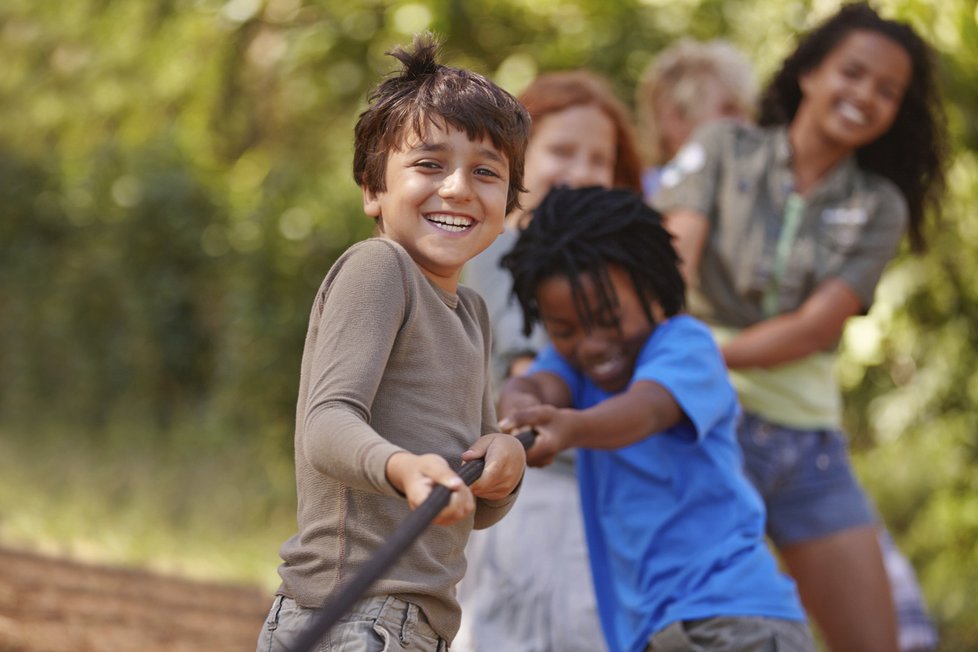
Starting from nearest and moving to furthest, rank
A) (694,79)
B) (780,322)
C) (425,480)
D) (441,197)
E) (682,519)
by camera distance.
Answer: (425,480) < (441,197) < (682,519) < (780,322) < (694,79)

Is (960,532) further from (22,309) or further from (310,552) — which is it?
(22,309)

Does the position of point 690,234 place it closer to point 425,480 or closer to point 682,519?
point 682,519

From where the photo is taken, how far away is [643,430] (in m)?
2.45

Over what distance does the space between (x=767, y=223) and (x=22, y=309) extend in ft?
21.1

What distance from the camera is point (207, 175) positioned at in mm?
8086

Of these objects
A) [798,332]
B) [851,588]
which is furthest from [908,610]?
[798,332]

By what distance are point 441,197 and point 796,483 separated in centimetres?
174

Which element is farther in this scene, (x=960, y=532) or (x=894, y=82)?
(x=960, y=532)

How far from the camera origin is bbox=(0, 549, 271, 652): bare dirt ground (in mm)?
4695

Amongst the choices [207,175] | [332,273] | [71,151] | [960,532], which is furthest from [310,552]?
[71,151]

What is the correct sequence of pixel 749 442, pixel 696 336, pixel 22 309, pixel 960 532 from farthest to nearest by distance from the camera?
pixel 22 309
pixel 960 532
pixel 749 442
pixel 696 336

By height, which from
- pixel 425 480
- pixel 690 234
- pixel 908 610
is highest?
pixel 690 234

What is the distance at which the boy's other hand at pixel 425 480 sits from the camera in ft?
5.51

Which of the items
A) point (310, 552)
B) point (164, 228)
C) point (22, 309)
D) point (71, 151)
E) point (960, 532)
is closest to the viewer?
point (310, 552)
